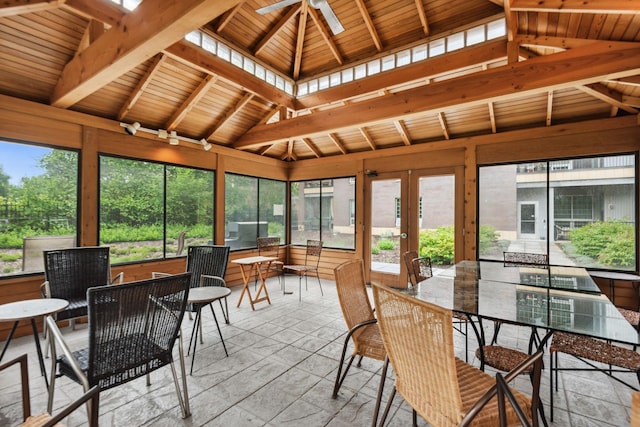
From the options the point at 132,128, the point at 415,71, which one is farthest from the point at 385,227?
the point at 132,128

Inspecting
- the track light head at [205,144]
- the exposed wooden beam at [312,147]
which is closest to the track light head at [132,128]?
the track light head at [205,144]

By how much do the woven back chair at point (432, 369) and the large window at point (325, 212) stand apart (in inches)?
201

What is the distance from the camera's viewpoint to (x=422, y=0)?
11.9 feet

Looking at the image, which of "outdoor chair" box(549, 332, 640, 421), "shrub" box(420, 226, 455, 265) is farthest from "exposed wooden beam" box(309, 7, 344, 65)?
"outdoor chair" box(549, 332, 640, 421)

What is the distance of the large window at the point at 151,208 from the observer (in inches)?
173

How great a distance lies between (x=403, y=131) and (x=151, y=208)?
4630 millimetres

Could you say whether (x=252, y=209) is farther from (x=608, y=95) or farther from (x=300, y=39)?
(x=608, y=95)

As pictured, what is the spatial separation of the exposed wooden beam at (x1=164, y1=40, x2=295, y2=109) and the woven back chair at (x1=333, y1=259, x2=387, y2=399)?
305 cm

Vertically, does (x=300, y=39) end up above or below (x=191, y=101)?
above

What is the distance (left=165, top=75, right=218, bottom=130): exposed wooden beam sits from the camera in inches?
168

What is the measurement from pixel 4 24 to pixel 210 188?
3.33 m

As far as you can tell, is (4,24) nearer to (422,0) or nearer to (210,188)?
(210,188)

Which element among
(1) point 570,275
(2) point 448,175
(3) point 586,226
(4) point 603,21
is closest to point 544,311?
(1) point 570,275

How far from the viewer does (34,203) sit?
12.2ft
